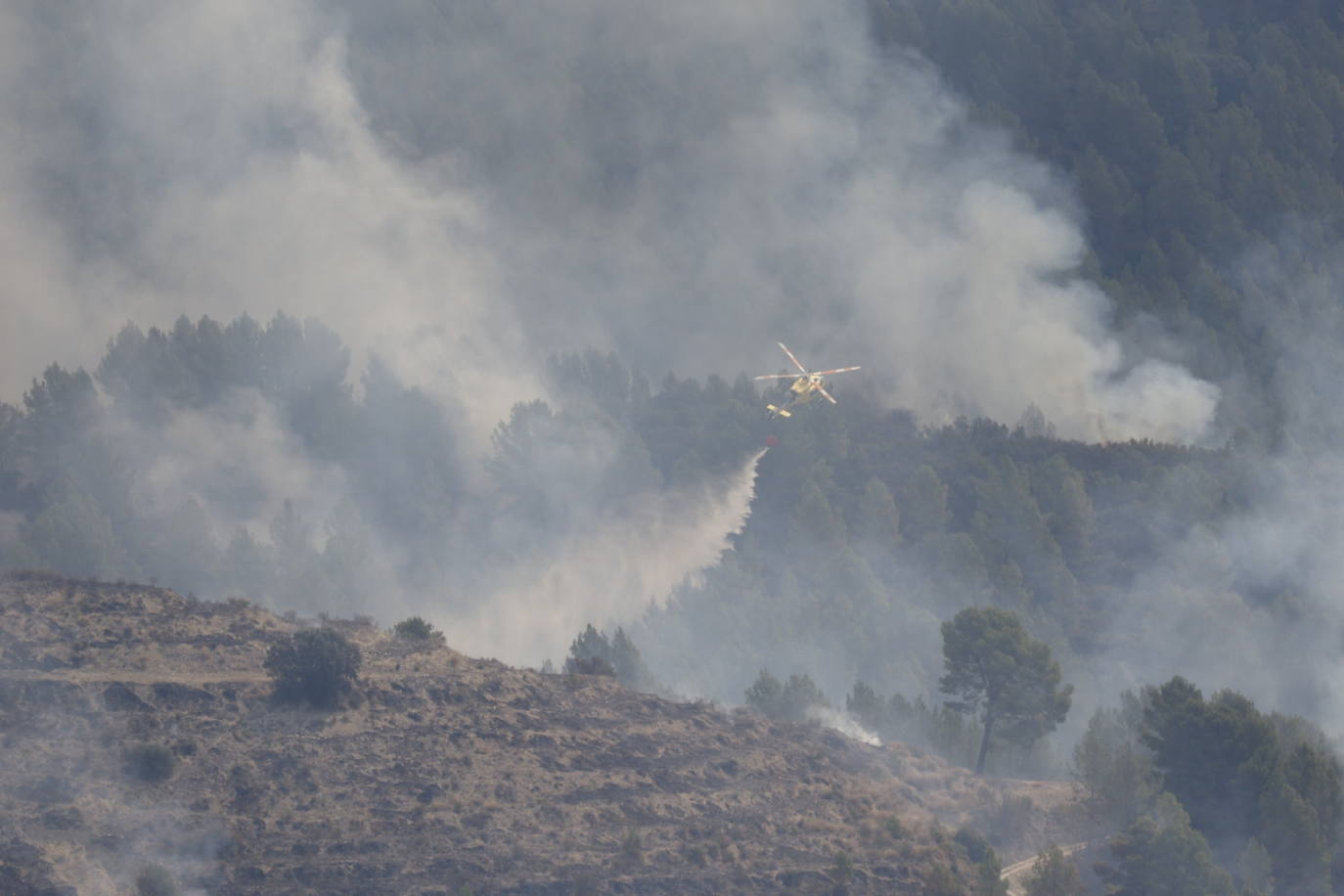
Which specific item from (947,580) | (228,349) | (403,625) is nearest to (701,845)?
(403,625)

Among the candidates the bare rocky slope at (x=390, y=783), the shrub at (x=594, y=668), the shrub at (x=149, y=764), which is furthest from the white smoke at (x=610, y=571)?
the shrub at (x=149, y=764)

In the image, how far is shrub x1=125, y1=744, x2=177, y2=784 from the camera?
69062 mm

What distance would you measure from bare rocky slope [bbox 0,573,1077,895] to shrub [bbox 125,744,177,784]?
0.10m

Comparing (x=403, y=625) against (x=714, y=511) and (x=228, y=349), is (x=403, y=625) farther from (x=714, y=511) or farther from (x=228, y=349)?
(x=228, y=349)

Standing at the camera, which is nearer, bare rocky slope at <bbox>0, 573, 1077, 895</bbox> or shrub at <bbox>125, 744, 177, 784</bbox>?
bare rocky slope at <bbox>0, 573, 1077, 895</bbox>

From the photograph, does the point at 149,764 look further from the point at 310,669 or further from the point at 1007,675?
the point at 1007,675

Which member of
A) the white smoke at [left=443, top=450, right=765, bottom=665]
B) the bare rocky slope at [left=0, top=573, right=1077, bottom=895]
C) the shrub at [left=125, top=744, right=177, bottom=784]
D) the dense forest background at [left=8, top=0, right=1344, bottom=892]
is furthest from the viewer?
the white smoke at [left=443, top=450, right=765, bottom=665]

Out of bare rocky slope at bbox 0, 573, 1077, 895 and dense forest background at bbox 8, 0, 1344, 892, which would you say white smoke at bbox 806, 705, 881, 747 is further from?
dense forest background at bbox 8, 0, 1344, 892

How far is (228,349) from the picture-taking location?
171625 mm

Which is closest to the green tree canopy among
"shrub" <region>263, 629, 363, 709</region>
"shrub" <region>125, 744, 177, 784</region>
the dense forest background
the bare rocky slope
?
the bare rocky slope

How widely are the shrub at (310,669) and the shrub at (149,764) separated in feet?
22.1

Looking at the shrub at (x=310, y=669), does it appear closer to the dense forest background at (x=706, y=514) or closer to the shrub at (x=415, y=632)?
the shrub at (x=415, y=632)

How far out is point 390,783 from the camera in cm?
7238

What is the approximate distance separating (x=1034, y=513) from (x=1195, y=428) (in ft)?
98.3
